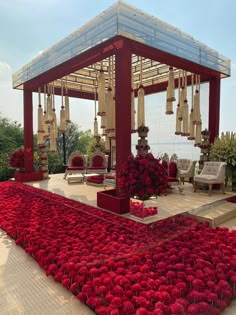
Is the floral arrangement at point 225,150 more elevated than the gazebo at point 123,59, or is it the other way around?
the gazebo at point 123,59

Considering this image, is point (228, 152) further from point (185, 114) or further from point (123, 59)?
point (123, 59)

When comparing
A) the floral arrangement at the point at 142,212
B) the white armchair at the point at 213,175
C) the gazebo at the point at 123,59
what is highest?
the gazebo at the point at 123,59

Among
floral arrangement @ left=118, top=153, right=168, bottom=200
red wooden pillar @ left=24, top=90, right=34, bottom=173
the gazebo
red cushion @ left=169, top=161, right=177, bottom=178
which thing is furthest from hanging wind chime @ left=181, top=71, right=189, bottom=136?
red wooden pillar @ left=24, top=90, right=34, bottom=173

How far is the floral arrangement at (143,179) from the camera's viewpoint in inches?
136

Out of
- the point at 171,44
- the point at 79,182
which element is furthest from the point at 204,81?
the point at 79,182

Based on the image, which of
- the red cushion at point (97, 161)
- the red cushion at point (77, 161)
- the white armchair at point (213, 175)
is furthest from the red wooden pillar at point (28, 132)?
the white armchair at point (213, 175)

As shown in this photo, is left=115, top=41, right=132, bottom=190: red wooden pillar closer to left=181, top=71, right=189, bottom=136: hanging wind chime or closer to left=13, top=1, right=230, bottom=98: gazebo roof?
left=13, top=1, right=230, bottom=98: gazebo roof

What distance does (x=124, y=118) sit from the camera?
13.5 ft

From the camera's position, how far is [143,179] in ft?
11.3

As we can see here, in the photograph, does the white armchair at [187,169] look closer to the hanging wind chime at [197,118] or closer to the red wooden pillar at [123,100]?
the hanging wind chime at [197,118]

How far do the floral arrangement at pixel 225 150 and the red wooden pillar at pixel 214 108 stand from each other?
91cm

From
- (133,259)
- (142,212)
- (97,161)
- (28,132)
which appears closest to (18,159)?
(28,132)

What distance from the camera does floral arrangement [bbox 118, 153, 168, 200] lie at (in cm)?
345

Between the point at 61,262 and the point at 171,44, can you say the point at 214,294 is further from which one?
the point at 171,44
